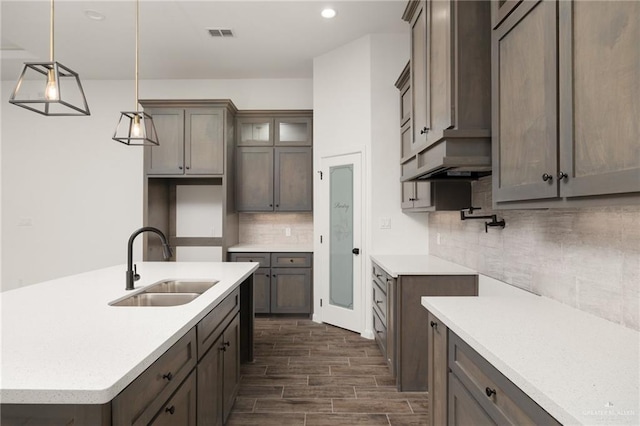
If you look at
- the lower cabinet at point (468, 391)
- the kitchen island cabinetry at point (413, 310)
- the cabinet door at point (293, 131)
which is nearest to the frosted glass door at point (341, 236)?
the cabinet door at point (293, 131)

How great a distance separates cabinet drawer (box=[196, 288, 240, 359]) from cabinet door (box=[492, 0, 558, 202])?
1.50 metres

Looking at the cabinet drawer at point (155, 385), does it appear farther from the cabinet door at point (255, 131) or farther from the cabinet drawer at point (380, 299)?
the cabinet door at point (255, 131)

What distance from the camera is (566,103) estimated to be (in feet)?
3.70

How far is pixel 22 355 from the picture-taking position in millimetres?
1057

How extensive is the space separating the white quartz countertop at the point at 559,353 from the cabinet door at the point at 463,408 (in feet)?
0.70

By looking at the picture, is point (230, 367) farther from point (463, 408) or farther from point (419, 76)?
point (419, 76)

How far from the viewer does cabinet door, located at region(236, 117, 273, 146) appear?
4781mm

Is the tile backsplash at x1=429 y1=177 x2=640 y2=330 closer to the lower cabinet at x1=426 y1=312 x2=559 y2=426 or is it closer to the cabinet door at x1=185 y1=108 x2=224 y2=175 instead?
the lower cabinet at x1=426 y1=312 x2=559 y2=426

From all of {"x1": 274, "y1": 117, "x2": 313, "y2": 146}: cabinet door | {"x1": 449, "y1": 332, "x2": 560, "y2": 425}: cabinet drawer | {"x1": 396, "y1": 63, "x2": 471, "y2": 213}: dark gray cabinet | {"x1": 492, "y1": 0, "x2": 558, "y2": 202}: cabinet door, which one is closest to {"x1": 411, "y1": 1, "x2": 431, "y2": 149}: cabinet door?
{"x1": 396, "y1": 63, "x2": 471, "y2": 213}: dark gray cabinet

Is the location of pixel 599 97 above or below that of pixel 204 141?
below

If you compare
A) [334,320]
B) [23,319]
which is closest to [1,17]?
[23,319]

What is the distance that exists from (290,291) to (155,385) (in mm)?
3416

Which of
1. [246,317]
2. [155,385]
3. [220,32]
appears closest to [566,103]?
[155,385]

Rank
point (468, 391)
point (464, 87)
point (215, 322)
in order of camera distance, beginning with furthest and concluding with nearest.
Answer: point (215, 322) < point (464, 87) < point (468, 391)
